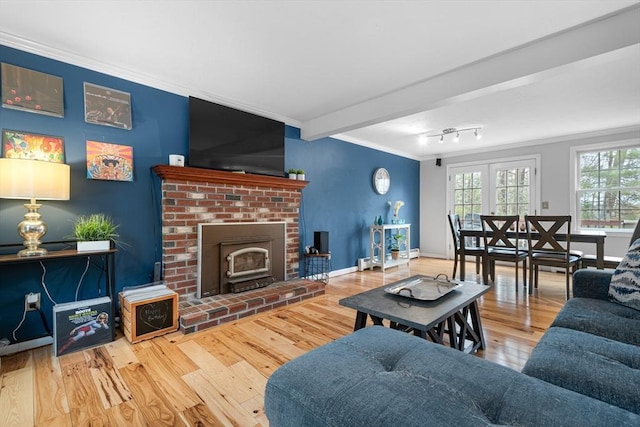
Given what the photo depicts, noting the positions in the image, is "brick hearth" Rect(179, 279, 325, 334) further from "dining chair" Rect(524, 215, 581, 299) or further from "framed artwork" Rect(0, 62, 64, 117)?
"dining chair" Rect(524, 215, 581, 299)

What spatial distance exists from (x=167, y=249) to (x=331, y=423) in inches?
95.8

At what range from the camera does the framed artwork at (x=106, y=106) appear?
2.35 meters

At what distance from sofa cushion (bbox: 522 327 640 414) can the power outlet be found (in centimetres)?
306

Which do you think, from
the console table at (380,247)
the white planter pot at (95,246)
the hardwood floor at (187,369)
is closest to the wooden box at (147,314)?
the hardwood floor at (187,369)

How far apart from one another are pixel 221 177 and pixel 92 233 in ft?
3.93

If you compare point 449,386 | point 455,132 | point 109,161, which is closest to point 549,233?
point 455,132

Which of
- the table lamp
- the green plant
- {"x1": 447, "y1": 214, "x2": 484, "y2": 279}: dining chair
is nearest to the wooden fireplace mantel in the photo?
the green plant

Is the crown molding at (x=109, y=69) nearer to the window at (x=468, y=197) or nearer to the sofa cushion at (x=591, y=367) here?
the sofa cushion at (x=591, y=367)

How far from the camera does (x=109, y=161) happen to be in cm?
243

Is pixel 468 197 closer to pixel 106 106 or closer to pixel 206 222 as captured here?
pixel 206 222

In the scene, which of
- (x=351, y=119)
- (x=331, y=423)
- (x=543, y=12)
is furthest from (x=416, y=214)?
(x=331, y=423)

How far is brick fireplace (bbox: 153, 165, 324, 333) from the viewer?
103 inches

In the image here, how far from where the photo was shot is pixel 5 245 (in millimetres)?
1987

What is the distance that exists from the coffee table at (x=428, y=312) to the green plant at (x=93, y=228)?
6.30 ft
